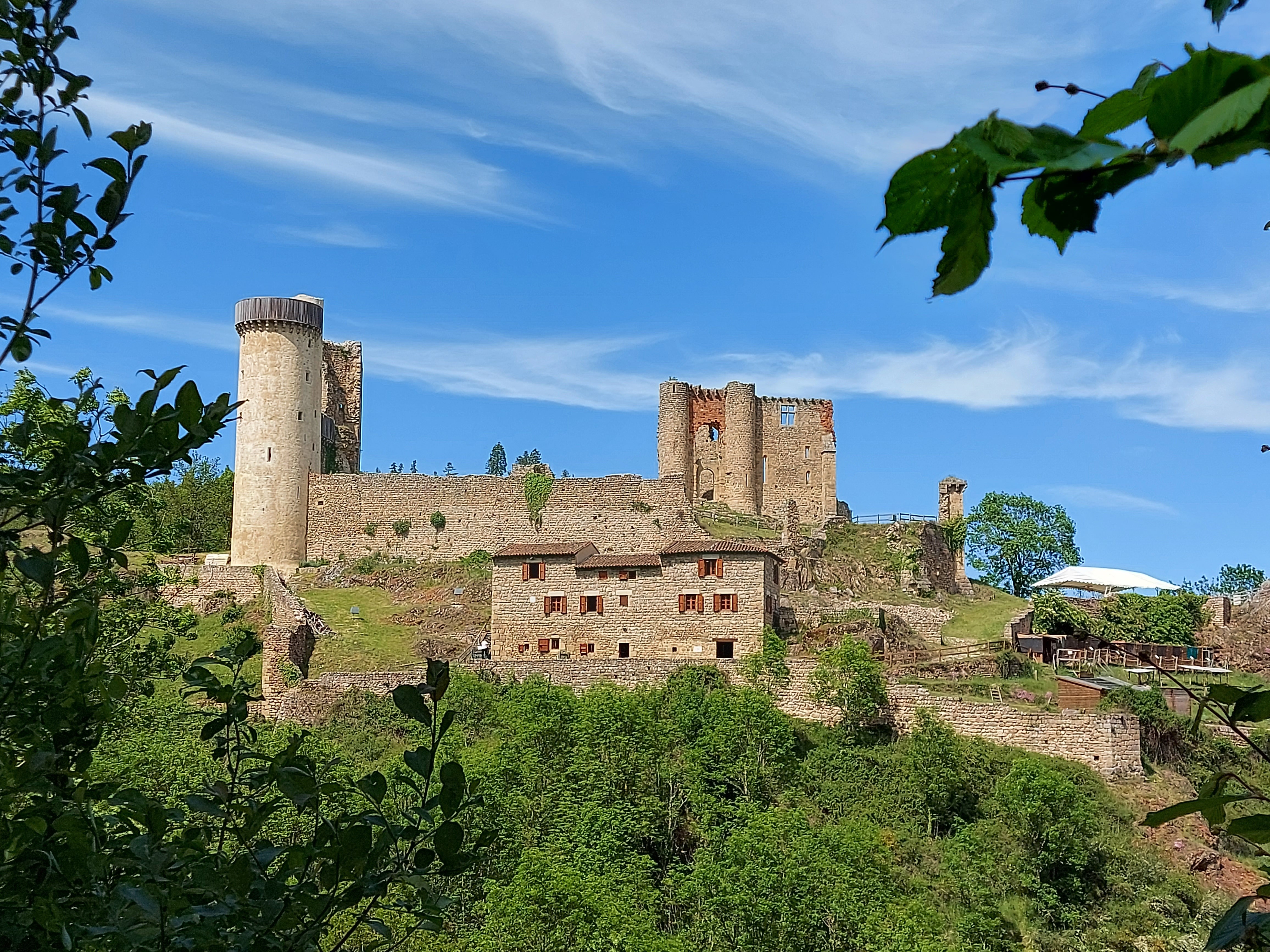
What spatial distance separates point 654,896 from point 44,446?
18990 millimetres

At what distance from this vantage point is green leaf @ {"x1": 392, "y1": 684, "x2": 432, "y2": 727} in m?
3.18

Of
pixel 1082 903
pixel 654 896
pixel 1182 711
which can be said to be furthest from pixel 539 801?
pixel 1182 711

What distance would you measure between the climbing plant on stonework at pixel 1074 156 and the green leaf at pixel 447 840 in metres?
2.54

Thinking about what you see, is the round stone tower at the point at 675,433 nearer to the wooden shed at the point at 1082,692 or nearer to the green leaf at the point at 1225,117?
the wooden shed at the point at 1082,692

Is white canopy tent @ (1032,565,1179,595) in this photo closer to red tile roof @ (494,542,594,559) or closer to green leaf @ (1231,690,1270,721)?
red tile roof @ (494,542,594,559)

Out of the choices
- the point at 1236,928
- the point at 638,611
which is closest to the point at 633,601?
the point at 638,611

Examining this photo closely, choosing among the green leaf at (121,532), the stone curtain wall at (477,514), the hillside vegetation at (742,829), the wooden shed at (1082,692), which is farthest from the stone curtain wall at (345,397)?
the green leaf at (121,532)

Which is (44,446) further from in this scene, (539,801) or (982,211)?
(539,801)

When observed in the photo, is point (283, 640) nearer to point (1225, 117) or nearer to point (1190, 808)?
point (1190, 808)

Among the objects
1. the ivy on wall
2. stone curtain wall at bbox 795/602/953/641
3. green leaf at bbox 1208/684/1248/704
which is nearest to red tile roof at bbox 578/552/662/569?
stone curtain wall at bbox 795/602/953/641

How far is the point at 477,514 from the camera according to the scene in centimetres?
4519

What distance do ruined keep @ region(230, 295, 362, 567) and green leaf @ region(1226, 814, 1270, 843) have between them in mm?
43544

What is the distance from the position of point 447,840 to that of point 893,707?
28.2m

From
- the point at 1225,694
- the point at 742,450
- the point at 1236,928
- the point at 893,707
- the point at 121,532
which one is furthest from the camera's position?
the point at 742,450
